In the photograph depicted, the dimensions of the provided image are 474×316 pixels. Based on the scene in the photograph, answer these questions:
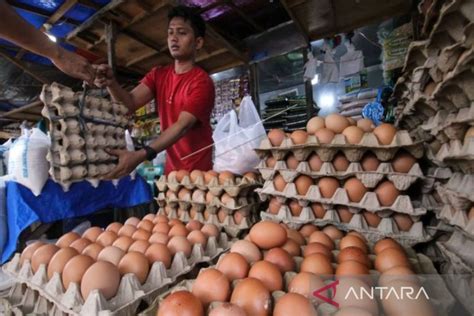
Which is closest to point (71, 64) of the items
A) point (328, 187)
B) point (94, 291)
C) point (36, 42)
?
point (36, 42)

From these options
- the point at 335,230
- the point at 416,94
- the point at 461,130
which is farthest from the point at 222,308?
the point at 416,94

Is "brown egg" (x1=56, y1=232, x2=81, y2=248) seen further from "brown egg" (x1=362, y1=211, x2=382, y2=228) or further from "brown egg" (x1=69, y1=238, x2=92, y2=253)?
"brown egg" (x1=362, y1=211, x2=382, y2=228)

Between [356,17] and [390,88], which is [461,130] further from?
[356,17]

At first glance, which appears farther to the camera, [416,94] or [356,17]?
[356,17]

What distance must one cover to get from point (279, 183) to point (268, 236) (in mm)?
498

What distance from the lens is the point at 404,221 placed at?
1281 mm

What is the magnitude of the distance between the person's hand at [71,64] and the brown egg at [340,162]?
1.53 m

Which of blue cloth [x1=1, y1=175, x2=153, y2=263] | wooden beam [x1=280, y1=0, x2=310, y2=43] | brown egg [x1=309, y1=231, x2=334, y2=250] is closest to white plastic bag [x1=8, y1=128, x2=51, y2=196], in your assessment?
blue cloth [x1=1, y1=175, x2=153, y2=263]

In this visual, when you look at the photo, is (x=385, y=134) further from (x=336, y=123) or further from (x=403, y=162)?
(x=336, y=123)

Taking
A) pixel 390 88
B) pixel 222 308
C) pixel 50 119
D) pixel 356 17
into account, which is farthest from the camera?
pixel 356 17

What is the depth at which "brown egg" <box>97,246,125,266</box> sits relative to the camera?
41.3 inches

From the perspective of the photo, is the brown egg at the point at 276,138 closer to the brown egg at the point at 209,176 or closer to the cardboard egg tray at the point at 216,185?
the cardboard egg tray at the point at 216,185

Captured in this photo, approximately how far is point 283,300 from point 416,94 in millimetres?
1485

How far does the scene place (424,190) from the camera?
1.40m
